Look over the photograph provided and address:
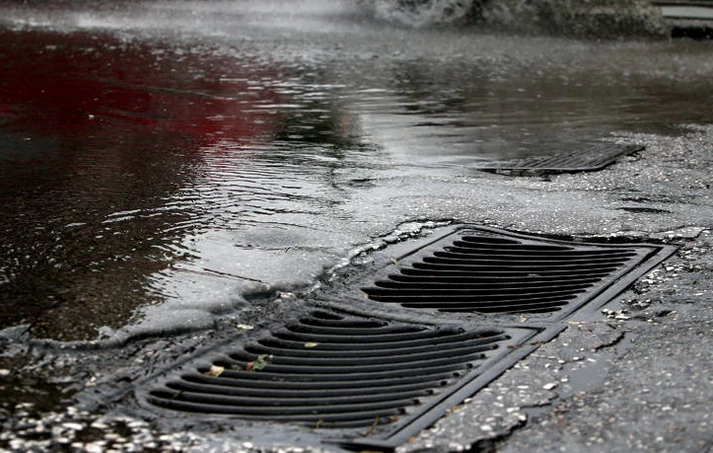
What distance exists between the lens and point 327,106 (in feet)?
29.1

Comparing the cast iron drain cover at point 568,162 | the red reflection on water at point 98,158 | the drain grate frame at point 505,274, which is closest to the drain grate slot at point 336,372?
the drain grate frame at point 505,274

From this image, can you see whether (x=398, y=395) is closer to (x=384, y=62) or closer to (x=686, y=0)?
(x=384, y=62)

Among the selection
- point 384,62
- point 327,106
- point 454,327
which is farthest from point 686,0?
point 454,327

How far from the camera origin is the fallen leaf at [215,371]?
328 cm

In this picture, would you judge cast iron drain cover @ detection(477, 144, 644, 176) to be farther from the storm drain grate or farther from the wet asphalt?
the storm drain grate

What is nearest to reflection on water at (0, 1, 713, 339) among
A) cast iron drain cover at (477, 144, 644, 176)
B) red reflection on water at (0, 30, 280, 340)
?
red reflection on water at (0, 30, 280, 340)

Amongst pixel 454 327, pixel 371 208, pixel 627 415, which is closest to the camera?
pixel 627 415

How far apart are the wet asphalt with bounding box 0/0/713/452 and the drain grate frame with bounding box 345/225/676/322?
12 centimetres

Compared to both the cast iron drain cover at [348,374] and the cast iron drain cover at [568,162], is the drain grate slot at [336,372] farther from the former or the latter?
the cast iron drain cover at [568,162]

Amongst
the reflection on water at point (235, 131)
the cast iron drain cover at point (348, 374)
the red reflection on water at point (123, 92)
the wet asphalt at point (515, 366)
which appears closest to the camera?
the wet asphalt at point (515, 366)

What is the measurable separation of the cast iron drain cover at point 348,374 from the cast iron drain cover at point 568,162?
2879 millimetres

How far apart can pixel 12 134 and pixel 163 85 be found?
290 centimetres

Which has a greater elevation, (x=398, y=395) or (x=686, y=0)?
(x=686, y=0)

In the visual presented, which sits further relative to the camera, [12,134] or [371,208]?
[12,134]
